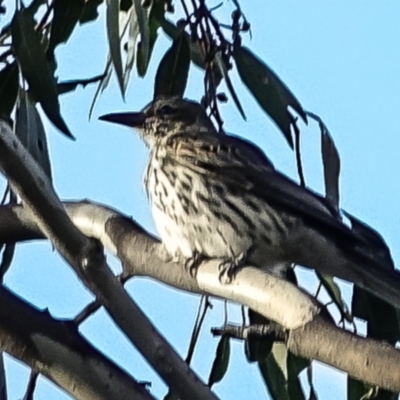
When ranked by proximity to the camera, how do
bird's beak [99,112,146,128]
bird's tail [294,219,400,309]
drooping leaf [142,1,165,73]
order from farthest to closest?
bird's beak [99,112,146,128] → drooping leaf [142,1,165,73] → bird's tail [294,219,400,309]

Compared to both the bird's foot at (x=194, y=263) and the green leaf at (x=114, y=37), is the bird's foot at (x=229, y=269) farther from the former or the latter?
the green leaf at (x=114, y=37)

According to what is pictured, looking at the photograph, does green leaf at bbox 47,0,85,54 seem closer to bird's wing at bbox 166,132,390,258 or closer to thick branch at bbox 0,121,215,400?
bird's wing at bbox 166,132,390,258

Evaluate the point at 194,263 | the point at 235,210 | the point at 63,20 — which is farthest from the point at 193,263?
the point at 63,20

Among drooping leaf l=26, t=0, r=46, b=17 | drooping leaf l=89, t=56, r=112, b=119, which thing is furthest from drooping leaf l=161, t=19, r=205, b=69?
drooping leaf l=26, t=0, r=46, b=17

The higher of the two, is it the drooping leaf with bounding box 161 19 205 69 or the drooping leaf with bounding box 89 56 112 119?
the drooping leaf with bounding box 161 19 205 69

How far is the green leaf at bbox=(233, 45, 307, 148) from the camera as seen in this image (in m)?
2.22

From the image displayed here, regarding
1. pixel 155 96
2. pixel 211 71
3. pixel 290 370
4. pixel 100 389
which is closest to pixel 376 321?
pixel 290 370

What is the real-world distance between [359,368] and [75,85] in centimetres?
106

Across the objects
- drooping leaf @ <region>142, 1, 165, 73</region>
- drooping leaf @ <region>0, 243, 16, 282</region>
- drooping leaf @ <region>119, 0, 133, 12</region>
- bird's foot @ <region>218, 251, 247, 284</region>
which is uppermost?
drooping leaf @ <region>142, 1, 165, 73</region>

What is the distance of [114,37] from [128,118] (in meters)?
0.74

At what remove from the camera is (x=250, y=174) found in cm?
260

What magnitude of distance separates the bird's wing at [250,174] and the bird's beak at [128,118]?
84 millimetres

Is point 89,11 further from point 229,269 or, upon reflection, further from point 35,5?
point 229,269

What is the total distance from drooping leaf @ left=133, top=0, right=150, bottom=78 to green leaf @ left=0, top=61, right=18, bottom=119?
8.4 inches
